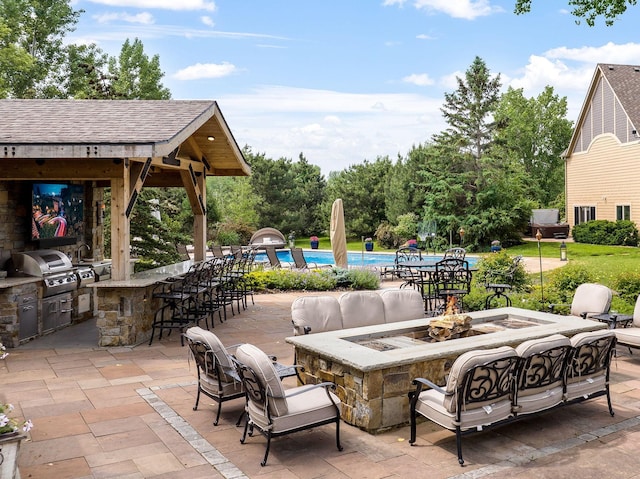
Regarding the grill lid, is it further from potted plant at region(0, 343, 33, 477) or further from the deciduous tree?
the deciduous tree

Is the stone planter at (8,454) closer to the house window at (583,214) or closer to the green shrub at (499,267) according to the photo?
the green shrub at (499,267)

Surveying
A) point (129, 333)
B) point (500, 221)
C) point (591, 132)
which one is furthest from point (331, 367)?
point (591, 132)

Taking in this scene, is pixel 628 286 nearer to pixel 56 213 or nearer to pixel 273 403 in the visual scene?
pixel 273 403

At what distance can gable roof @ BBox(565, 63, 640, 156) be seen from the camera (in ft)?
89.0

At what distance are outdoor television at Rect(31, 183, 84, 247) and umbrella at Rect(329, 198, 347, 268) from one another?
6681 mm

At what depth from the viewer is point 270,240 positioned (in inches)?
1150

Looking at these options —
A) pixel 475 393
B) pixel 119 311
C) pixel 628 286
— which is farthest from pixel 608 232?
pixel 475 393

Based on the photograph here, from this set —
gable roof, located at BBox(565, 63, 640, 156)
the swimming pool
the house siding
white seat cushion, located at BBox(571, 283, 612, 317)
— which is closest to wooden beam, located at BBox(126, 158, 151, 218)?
Answer: white seat cushion, located at BBox(571, 283, 612, 317)

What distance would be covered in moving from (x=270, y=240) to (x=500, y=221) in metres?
11.0

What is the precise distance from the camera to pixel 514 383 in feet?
16.5

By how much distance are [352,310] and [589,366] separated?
2875mm

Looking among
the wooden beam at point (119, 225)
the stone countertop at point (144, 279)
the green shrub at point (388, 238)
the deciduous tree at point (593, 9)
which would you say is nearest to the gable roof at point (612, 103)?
the green shrub at point (388, 238)

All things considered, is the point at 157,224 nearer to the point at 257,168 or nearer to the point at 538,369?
the point at 538,369

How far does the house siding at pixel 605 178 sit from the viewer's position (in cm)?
2669
